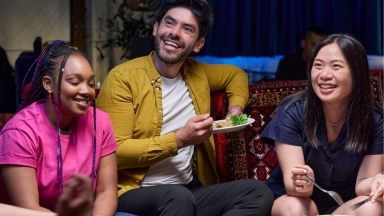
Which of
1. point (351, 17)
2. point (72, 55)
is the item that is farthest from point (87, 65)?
point (351, 17)

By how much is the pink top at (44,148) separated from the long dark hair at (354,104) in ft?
2.53

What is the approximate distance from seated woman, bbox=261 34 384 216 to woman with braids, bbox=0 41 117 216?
0.63 metres

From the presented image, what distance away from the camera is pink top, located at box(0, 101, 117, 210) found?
2.02 meters

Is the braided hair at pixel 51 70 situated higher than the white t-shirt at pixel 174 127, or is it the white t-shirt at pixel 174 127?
the braided hair at pixel 51 70

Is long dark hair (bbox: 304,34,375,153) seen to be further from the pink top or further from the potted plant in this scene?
the potted plant

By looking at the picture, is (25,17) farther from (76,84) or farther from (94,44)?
(76,84)

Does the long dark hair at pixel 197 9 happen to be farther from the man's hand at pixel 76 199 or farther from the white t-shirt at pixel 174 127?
the man's hand at pixel 76 199

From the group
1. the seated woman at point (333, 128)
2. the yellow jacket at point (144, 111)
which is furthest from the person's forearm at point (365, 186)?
the yellow jacket at point (144, 111)

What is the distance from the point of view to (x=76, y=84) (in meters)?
2.14

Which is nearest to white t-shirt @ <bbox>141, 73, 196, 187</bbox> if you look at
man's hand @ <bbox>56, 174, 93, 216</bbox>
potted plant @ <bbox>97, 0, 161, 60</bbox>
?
man's hand @ <bbox>56, 174, 93, 216</bbox>

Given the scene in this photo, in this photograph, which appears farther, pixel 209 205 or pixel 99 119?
pixel 209 205

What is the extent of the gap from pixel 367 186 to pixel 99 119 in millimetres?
967

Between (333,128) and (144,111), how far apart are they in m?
0.73

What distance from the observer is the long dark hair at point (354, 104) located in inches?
92.0
